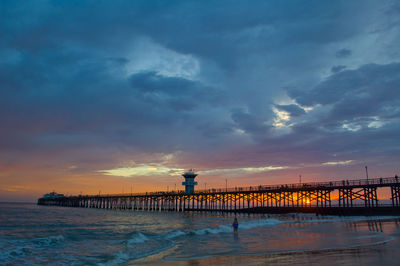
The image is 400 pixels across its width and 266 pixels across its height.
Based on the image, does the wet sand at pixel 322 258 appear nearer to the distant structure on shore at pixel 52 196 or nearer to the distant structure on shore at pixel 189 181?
the distant structure on shore at pixel 189 181

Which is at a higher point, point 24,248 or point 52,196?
point 24,248

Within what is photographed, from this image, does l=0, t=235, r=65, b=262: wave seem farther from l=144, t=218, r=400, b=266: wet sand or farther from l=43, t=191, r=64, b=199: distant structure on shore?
l=43, t=191, r=64, b=199: distant structure on shore

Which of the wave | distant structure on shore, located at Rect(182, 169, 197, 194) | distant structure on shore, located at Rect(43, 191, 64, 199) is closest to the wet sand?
the wave

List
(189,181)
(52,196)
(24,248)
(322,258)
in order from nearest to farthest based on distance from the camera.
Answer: (322,258) → (24,248) → (189,181) → (52,196)

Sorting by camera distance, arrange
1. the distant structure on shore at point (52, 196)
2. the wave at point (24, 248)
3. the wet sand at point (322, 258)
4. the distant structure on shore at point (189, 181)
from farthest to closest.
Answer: the distant structure on shore at point (52, 196) < the distant structure on shore at point (189, 181) < the wave at point (24, 248) < the wet sand at point (322, 258)

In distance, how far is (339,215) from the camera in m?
42.6

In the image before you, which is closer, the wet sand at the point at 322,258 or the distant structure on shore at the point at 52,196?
the wet sand at the point at 322,258

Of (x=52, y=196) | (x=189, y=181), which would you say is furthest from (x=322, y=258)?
(x=52, y=196)

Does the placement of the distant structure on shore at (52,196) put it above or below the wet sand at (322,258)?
below

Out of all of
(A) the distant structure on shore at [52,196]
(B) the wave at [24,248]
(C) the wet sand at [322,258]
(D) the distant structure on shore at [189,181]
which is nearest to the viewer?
(C) the wet sand at [322,258]

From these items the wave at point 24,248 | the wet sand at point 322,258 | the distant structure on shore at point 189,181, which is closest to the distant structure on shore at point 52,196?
the distant structure on shore at point 189,181

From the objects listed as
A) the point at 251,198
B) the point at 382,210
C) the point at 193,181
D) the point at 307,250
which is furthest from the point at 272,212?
the point at 307,250

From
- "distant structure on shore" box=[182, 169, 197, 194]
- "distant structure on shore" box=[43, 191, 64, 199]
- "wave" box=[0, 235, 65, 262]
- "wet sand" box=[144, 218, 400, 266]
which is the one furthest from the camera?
"distant structure on shore" box=[43, 191, 64, 199]

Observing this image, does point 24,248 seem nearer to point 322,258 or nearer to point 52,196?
point 322,258
